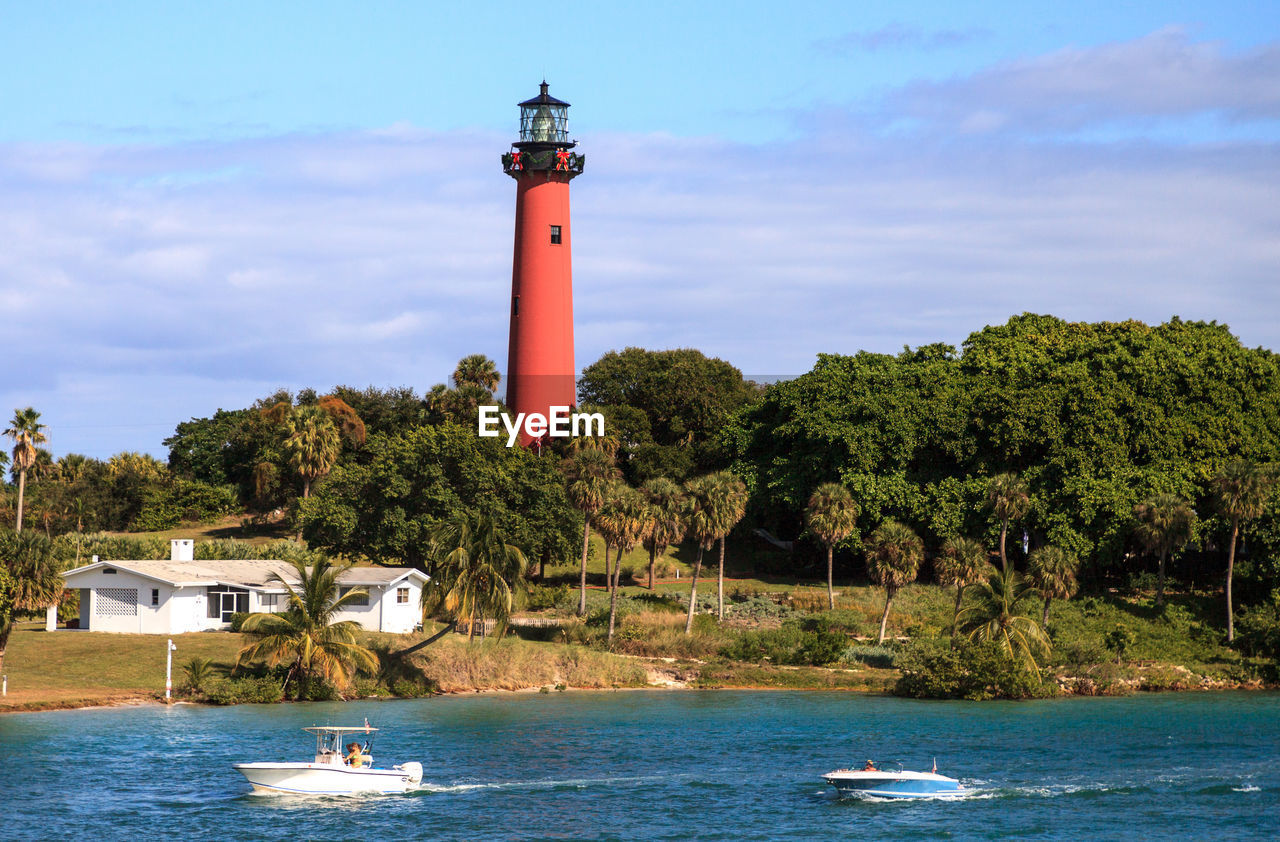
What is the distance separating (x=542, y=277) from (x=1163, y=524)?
40.7 metres

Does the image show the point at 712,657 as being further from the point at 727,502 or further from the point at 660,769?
the point at 660,769

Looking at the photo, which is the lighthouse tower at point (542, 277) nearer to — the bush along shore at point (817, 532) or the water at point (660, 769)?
the bush along shore at point (817, 532)

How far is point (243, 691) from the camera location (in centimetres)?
5806

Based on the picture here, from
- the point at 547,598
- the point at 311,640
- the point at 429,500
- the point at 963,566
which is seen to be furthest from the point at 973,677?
the point at 429,500

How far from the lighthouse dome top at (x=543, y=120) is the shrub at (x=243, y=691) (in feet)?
151

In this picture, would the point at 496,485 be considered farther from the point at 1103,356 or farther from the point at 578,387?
the point at 1103,356

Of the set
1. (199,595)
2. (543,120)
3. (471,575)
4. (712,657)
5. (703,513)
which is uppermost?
(543,120)

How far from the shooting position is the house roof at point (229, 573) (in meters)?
68.4

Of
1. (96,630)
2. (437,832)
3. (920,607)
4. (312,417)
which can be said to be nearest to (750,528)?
(920,607)

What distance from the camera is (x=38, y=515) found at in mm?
100000

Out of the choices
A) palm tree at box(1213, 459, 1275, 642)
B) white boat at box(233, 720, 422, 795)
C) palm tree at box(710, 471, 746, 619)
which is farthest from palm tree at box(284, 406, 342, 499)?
palm tree at box(1213, 459, 1275, 642)

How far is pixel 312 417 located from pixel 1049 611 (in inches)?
1956

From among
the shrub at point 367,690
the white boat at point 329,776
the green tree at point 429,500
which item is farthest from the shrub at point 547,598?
the white boat at point 329,776

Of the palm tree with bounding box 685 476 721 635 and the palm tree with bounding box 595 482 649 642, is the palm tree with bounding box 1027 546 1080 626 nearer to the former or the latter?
the palm tree with bounding box 685 476 721 635
